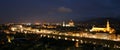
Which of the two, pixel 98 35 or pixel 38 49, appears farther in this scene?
pixel 98 35

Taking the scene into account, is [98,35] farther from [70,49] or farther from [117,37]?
[70,49]

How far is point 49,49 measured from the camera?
727 inches

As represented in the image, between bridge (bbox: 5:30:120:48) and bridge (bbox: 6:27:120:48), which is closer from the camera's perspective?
bridge (bbox: 5:30:120:48)

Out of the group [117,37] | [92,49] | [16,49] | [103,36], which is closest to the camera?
[16,49]

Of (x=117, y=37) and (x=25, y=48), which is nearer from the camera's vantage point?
(x=25, y=48)

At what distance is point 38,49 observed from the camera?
1852 cm

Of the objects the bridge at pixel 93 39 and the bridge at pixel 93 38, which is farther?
the bridge at pixel 93 38

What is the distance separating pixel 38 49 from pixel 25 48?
1217mm

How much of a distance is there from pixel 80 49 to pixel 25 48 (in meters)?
3.80

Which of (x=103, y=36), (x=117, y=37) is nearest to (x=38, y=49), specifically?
(x=117, y=37)

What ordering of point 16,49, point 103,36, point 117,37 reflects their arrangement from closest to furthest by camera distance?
point 16,49 → point 117,37 → point 103,36

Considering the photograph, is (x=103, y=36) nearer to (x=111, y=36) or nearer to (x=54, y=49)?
(x=111, y=36)

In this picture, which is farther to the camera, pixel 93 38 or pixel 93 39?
pixel 93 38

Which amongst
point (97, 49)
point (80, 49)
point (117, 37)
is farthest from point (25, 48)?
point (117, 37)
